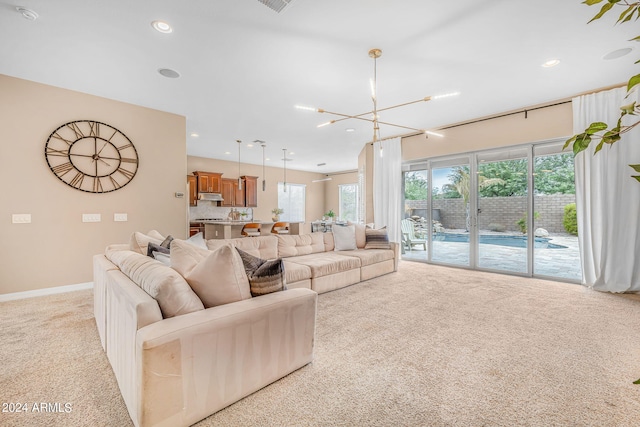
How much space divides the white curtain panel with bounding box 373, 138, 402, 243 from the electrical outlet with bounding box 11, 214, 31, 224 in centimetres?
561

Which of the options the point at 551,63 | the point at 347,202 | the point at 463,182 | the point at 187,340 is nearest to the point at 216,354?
the point at 187,340

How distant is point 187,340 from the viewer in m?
1.54

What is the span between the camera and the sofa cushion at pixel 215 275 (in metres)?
1.83

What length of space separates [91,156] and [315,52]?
135 inches

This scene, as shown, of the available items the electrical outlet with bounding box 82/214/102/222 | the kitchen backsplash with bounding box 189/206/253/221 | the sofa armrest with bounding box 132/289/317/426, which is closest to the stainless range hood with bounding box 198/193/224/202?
the kitchen backsplash with bounding box 189/206/253/221

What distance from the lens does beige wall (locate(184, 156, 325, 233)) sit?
8.50 m

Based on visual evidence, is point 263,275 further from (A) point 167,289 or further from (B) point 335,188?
(B) point 335,188

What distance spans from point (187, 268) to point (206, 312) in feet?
1.21

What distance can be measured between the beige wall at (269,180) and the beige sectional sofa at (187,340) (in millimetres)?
5475

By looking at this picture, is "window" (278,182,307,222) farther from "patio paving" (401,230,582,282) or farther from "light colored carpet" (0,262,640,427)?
"light colored carpet" (0,262,640,427)

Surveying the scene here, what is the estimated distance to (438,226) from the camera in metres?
5.88

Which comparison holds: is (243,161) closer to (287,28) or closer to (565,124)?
(287,28)

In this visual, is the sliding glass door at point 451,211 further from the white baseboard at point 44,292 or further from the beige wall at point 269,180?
→ the white baseboard at point 44,292

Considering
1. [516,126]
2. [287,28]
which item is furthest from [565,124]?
[287,28]
